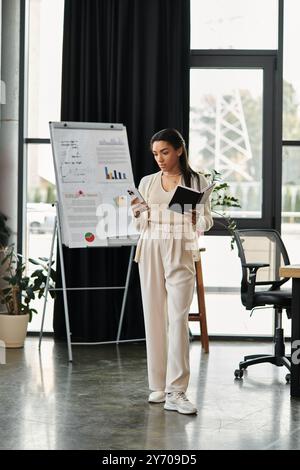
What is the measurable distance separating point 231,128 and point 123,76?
3.40 feet

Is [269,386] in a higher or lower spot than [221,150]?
lower

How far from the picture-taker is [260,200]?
A: 6988mm

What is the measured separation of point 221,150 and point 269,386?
2468 millimetres

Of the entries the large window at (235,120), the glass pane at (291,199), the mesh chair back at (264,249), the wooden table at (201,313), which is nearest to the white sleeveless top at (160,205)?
the mesh chair back at (264,249)

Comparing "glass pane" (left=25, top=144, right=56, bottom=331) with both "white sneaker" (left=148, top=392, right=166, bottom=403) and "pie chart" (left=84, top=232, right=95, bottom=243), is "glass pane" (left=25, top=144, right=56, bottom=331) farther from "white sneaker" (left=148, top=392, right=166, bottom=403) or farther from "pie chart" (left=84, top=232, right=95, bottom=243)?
"white sneaker" (left=148, top=392, right=166, bottom=403)

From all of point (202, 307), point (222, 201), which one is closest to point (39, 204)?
point (222, 201)

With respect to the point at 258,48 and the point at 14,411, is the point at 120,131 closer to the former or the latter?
the point at 258,48

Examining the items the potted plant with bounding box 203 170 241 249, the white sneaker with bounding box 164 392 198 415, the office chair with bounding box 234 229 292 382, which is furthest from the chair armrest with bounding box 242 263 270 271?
the white sneaker with bounding box 164 392 198 415

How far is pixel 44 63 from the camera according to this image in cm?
711

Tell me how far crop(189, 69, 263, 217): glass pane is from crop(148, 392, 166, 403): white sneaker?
2.60 metres

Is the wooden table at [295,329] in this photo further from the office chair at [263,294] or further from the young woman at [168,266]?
the young woman at [168,266]

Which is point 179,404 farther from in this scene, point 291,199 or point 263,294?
point 291,199

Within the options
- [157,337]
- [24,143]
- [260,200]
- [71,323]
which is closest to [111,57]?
[24,143]

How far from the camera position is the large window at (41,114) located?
7.10 meters
